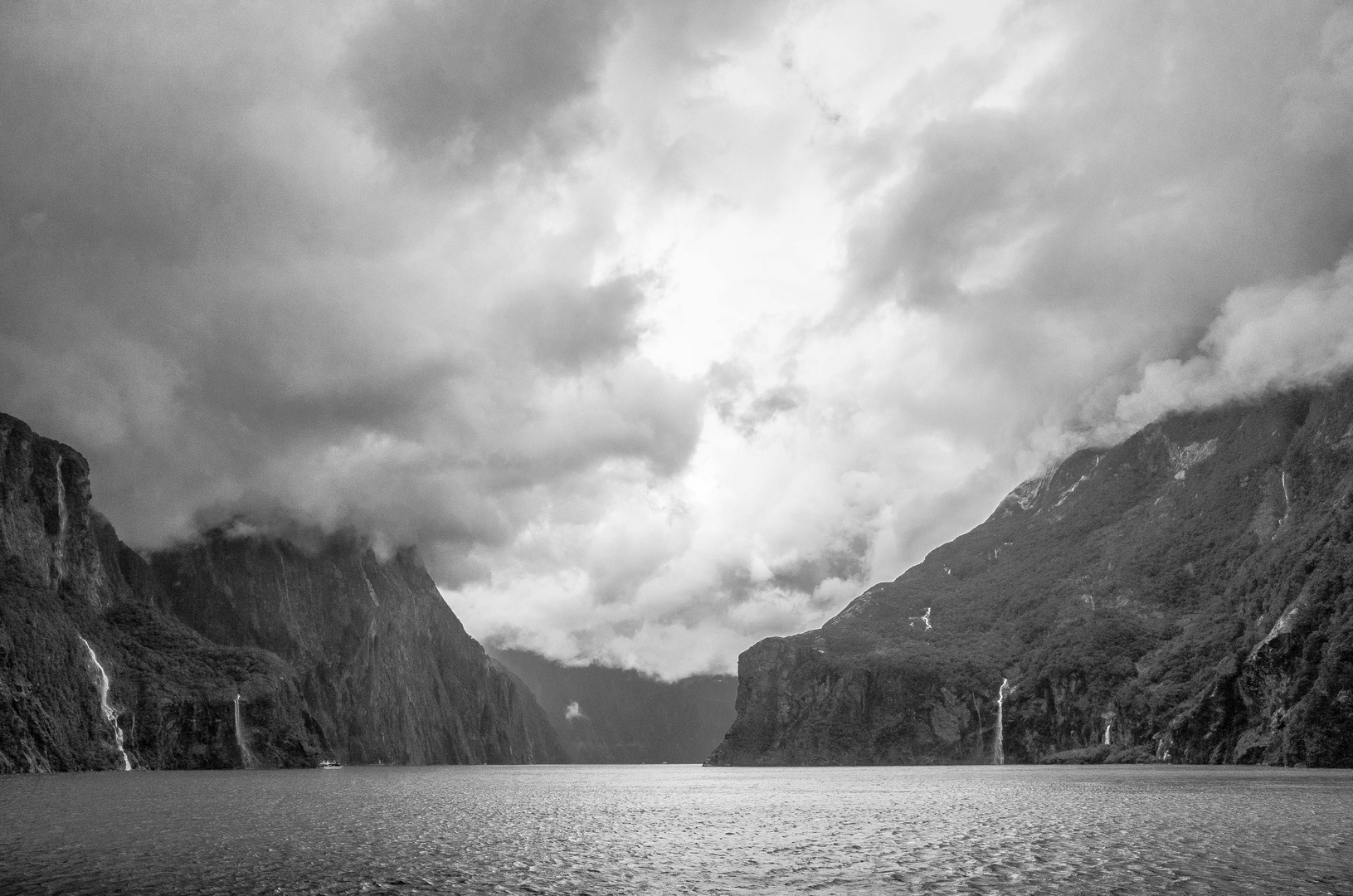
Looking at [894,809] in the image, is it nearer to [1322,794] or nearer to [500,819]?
[500,819]

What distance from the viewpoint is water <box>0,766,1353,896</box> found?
4225 cm

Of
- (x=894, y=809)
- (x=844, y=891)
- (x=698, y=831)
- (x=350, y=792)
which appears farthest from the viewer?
(x=350, y=792)

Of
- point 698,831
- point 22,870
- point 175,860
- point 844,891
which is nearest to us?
point 844,891

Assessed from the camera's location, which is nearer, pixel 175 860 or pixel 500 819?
pixel 175 860

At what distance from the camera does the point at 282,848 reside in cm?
Result: 5566

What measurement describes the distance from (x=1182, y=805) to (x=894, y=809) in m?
25.7

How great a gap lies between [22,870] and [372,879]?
16.0 meters

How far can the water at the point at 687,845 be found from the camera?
42.2 m

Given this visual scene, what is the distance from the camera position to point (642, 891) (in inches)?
1614

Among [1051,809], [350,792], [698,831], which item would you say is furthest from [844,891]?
[350,792]

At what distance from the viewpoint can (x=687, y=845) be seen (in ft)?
200

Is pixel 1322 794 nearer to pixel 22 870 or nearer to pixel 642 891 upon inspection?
pixel 642 891

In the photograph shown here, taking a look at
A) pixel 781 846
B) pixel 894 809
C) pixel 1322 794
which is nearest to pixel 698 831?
pixel 781 846

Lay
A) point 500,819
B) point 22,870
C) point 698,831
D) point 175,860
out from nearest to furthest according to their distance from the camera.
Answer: point 22,870, point 175,860, point 698,831, point 500,819
